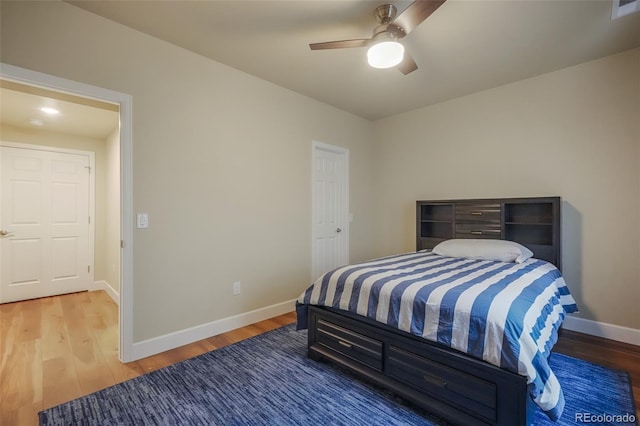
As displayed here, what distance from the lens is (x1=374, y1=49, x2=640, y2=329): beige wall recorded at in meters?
2.61

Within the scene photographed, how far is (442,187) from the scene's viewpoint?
3832 mm

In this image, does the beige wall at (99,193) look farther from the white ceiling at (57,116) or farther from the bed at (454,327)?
the bed at (454,327)

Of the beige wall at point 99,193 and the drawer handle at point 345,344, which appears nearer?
the drawer handle at point 345,344

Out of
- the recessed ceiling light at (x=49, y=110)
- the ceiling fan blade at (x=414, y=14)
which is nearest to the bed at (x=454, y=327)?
the ceiling fan blade at (x=414, y=14)

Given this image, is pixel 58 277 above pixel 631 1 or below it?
below

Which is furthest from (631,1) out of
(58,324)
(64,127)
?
(64,127)

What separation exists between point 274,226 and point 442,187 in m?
2.27

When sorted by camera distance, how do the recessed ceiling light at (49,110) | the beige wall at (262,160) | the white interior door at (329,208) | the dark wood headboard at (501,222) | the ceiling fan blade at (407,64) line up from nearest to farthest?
1. the ceiling fan blade at (407,64)
2. the beige wall at (262,160)
3. the dark wood headboard at (501,222)
4. the recessed ceiling light at (49,110)
5. the white interior door at (329,208)

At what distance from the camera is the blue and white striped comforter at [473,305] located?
1.34 metres

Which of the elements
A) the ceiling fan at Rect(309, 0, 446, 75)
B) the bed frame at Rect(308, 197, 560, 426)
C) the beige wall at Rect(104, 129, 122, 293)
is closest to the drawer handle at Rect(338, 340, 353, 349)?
the bed frame at Rect(308, 197, 560, 426)

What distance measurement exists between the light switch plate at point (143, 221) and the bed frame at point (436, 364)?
1519 millimetres

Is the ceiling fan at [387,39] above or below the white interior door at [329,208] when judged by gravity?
above

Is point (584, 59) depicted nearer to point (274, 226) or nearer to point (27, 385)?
point (274, 226)

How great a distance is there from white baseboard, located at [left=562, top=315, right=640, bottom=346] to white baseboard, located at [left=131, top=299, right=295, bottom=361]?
2943 millimetres
